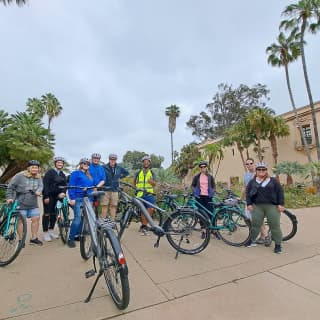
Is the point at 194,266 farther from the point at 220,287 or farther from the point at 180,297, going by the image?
the point at 180,297

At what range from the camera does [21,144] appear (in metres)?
14.8

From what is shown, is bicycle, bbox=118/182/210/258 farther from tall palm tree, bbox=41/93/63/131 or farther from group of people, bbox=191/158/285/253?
tall palm tree, bbox=41/93/63/131

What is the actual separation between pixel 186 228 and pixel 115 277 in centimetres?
158

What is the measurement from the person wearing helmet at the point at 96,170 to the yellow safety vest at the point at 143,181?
73cm

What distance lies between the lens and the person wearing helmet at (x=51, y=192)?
4301 millimetres

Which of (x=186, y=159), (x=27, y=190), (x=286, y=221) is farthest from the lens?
(x=186, y=159)

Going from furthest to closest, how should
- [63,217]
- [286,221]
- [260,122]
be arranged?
[260,122], [286,221], [63,217]

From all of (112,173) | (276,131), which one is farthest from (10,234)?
(276,131)

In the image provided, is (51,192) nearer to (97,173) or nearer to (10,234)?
(97,173)

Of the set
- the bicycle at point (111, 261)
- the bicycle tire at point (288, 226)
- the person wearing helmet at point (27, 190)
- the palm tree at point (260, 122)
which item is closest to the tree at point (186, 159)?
the palm tree at point (260, 122)

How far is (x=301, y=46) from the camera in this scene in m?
16.0

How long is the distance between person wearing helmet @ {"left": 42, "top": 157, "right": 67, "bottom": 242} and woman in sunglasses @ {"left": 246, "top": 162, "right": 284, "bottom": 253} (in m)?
3.47

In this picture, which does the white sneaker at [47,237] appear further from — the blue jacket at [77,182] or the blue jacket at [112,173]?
the blue jacket at [112,173]

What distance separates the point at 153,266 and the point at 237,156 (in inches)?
847
